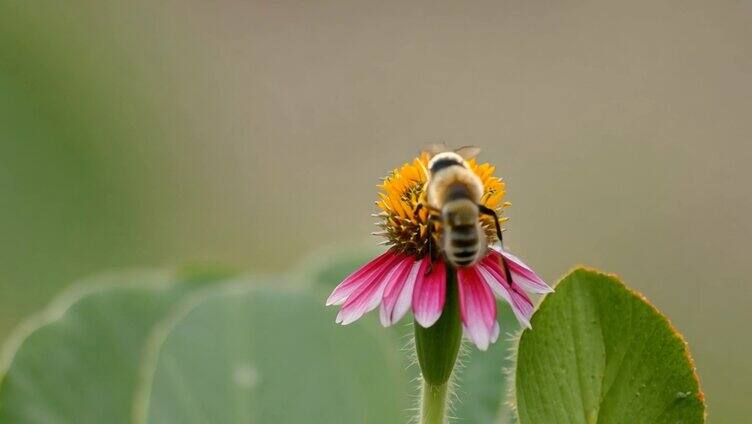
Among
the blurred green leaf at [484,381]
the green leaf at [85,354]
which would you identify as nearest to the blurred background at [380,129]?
the green leaf at [85,354]

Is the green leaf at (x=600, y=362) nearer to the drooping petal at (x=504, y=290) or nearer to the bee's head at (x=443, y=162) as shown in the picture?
the drooping petal at (x=504, y=290)

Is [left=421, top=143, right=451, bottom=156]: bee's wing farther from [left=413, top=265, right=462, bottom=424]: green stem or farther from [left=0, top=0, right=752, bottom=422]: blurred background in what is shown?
[left=0, top=0, right=752, bottom=422]: blurred background

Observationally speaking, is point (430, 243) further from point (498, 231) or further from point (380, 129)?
point (380, 129)

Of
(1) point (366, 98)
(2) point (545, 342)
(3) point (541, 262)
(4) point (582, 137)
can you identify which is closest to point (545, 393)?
(2) point (545, 342)

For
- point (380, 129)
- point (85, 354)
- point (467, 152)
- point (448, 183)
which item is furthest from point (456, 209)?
point (380, 129)

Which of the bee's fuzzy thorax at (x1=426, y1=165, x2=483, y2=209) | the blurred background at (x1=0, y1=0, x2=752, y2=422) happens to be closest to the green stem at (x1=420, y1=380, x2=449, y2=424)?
the bee's fuzzy thorax at (x1=426, y1=165, x2=483, y2=209)

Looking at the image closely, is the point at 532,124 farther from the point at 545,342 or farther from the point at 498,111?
the point at 545,342

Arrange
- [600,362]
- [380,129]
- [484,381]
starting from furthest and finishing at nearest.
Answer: [380,129] < [484,381] < [600,362]

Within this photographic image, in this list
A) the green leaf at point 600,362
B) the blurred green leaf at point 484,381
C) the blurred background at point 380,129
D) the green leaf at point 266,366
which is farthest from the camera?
the blurred background at point 380,129
